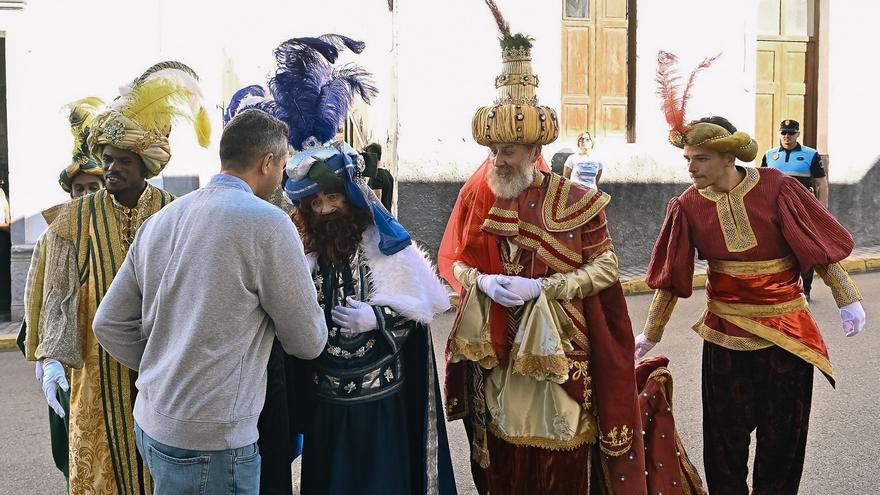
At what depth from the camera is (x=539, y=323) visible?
352cm

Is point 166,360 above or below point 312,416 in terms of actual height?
above

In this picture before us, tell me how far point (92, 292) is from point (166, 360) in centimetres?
106

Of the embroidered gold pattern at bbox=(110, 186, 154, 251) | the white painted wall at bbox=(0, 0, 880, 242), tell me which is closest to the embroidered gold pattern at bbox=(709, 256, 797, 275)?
the embroidered gold pattern at bbox=(110, 186, 154, 251)

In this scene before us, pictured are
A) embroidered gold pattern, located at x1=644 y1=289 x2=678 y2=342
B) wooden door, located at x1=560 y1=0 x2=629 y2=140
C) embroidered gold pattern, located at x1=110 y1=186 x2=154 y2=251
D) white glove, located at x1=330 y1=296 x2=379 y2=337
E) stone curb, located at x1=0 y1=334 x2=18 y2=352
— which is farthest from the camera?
wooden door, located at x1=560 y1=0 x2=629 y2=140

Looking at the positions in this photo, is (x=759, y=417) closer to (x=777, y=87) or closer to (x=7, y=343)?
(x=7, y=343)

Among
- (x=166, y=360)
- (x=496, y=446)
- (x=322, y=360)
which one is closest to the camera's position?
(x=166, y=360)

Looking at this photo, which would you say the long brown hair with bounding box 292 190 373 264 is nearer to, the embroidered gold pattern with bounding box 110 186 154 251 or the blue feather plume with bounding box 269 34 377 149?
the blue feather plume with bounding box 269 34 377 149

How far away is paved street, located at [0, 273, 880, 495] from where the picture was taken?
15.5 feet

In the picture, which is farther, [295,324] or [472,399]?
[472,399]

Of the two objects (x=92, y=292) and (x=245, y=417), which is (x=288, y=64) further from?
(x=245, y=417)

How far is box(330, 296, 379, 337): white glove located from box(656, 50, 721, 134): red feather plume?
5.07 ft

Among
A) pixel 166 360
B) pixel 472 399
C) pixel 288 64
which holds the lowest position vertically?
pixel 472 399

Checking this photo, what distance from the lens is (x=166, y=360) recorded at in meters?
2.55

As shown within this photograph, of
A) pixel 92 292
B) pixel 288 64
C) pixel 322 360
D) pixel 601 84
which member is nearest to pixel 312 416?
pixel 322 360
